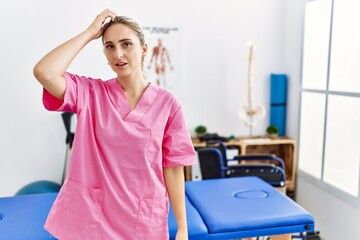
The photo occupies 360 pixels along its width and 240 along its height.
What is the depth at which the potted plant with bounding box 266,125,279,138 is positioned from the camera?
3.29 meters

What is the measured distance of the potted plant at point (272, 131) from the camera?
329cm

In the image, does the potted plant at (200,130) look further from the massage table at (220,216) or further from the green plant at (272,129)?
the massage table at (220,216)

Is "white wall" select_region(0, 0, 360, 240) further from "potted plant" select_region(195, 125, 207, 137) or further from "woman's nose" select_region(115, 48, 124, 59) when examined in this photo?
"woman's nose" select_region(115, 48, 124, 59)

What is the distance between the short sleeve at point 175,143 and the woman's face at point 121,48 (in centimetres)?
22

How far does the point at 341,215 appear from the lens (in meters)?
2.57

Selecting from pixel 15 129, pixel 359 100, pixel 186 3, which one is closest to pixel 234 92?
pixel 186 3

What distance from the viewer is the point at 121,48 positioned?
109 centimetres

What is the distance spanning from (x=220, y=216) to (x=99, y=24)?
964 mm

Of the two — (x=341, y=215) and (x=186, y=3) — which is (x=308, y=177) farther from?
(x=186, y=3)

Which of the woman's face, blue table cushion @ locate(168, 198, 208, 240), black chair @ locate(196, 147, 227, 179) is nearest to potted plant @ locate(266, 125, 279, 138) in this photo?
black chair @ locate(196, 147, 227, 179)

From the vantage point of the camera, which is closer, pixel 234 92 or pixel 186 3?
pixel 186 3

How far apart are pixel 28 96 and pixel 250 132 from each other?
2022 millimetres

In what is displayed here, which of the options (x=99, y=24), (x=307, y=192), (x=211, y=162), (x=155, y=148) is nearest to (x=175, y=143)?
(x=155, y=148)

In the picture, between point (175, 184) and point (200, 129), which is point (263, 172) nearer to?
point (200, 129)
